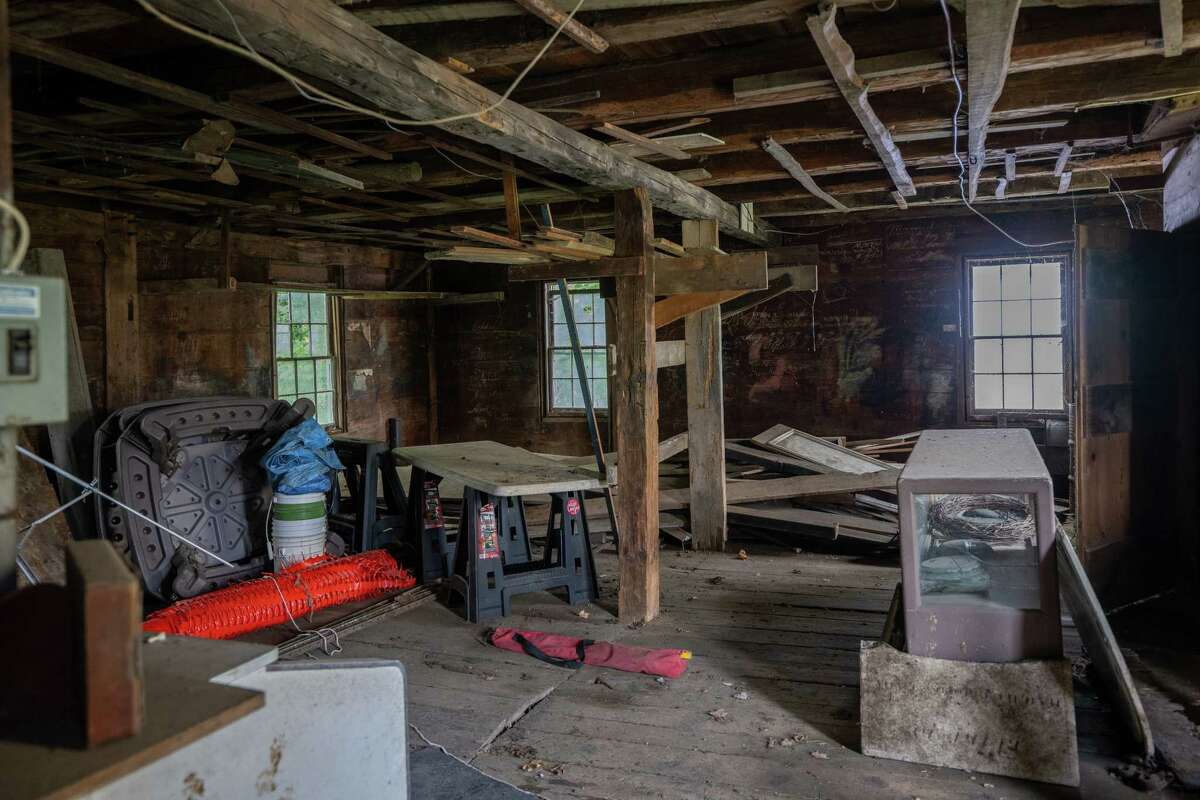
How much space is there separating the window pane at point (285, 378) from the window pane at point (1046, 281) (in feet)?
22.9

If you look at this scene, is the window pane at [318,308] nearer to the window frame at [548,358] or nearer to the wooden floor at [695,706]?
the window frame at [548,358]

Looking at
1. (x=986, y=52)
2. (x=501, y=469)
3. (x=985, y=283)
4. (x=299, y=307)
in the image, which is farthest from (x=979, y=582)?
(x=299, y=307)

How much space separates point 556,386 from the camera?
10.2 metres

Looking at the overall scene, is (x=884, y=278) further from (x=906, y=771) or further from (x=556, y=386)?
(x=906, y=771)

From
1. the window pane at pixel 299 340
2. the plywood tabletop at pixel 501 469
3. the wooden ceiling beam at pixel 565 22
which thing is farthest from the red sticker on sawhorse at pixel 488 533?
the window pane at pixel 299 340

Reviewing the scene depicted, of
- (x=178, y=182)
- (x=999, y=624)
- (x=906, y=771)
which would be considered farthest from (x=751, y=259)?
(x=178, y=182)

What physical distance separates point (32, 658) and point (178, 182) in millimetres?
5451

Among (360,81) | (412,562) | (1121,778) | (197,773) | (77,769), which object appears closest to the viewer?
(77,769)

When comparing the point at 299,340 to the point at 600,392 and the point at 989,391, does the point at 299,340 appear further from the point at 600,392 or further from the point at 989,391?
the point at 989,391

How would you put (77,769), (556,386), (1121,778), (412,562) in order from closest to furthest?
(77,769) → (1121,778) → (412,562) → (556,386)

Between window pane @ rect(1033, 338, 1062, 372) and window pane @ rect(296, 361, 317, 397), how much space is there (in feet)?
22.5

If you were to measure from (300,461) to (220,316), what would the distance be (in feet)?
10.0

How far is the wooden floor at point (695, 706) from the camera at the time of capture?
Answer: 3.12m

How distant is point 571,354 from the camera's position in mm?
9992
